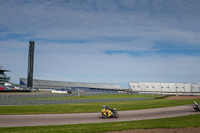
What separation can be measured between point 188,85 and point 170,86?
10855 millimetres

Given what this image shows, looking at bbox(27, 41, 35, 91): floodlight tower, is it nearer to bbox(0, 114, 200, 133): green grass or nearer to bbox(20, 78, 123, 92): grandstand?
bbox(20, 78, 123, 92): grandstand

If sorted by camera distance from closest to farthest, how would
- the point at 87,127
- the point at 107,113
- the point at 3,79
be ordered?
1. the point at 87,127
2. the point at 107,113
3. the point at 3,79

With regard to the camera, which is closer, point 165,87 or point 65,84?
point 65,84

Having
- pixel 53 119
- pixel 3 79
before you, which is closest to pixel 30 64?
pixel 3 79

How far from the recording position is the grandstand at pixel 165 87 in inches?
5167

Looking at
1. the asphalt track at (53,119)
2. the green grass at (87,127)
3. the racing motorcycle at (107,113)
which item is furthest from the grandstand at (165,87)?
the green grass at (87,127)

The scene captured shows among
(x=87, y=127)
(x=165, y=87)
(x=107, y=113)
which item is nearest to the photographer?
(x=87, y=127)

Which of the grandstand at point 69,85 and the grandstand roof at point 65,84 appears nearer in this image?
the grandstand at point 69,85

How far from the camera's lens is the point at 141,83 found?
5625 inches

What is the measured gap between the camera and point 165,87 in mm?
138875

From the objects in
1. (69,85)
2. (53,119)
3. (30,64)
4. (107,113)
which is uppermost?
(30,64)

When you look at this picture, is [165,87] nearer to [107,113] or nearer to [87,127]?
[107,113]

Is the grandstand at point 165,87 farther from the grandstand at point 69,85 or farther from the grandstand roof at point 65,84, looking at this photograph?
the grandstand roof at point 65,84

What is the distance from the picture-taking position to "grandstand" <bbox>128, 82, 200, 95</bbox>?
13125 centimetres
